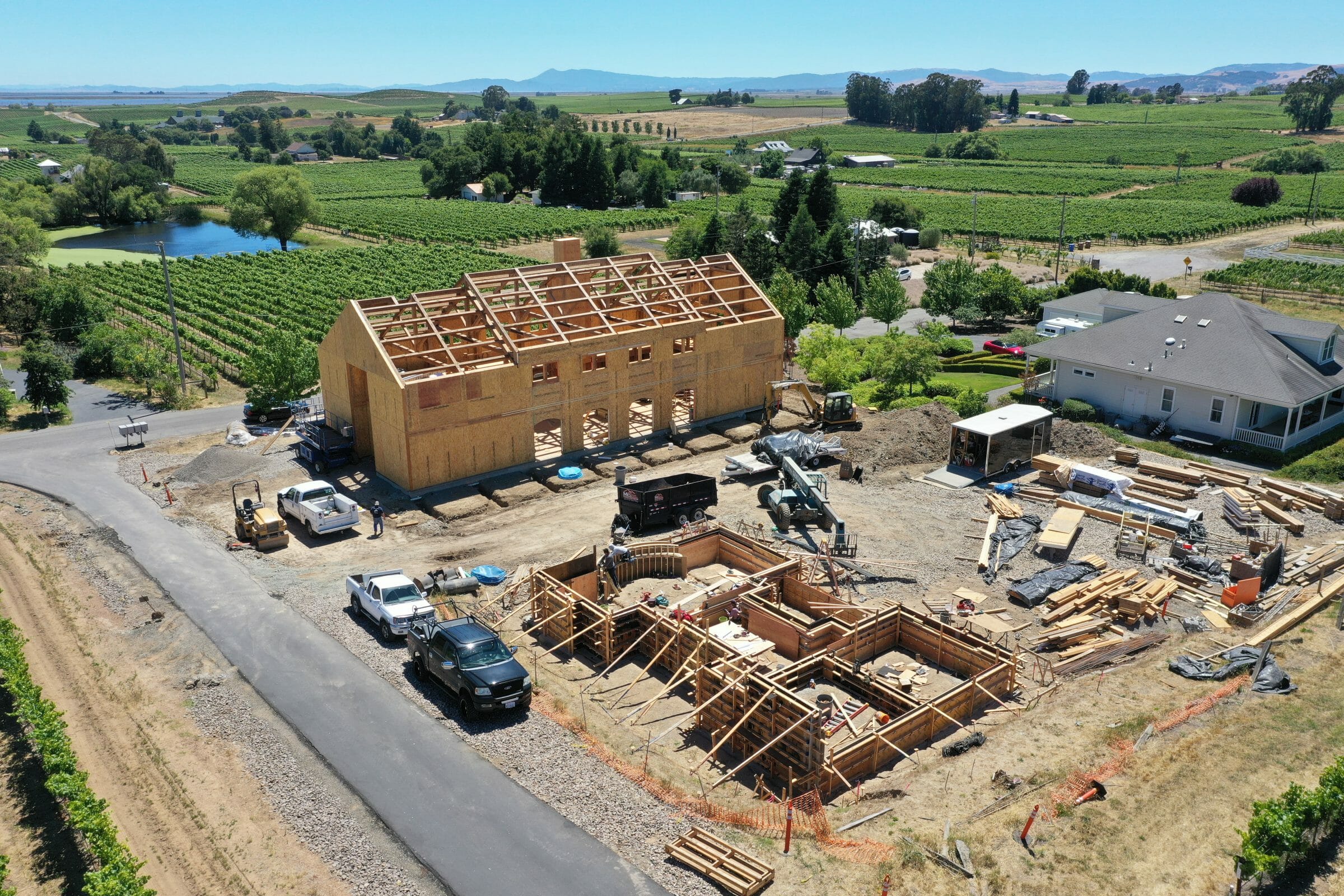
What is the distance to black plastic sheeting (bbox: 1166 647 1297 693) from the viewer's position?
23.0 meters

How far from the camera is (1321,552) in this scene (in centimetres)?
3058

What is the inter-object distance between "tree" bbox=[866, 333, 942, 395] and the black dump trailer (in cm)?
1784

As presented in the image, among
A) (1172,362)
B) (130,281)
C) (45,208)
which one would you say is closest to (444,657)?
(1172,362)

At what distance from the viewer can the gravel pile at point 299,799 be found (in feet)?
57.5

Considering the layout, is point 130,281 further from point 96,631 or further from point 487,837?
point 487,837

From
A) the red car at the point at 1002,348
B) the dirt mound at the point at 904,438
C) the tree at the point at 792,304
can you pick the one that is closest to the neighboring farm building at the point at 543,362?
the dirt mound at the point at 904,438

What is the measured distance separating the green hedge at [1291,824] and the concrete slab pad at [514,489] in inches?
993

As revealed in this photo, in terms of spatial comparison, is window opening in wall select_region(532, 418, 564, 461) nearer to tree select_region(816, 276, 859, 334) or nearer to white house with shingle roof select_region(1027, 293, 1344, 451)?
tree select_region(816, 276, 859, 334)

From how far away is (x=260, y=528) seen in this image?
31984 millimetres

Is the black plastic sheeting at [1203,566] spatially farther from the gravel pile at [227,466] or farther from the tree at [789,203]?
the tree at [789,203]

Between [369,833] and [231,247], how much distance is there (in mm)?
112846

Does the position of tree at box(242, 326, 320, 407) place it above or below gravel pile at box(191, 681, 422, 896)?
above

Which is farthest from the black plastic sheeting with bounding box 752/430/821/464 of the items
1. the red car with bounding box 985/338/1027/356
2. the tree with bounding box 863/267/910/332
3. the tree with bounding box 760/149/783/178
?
the tree with bounding box 760/149/783/178

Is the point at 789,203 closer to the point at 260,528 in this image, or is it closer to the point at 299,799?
the point at 260,528
